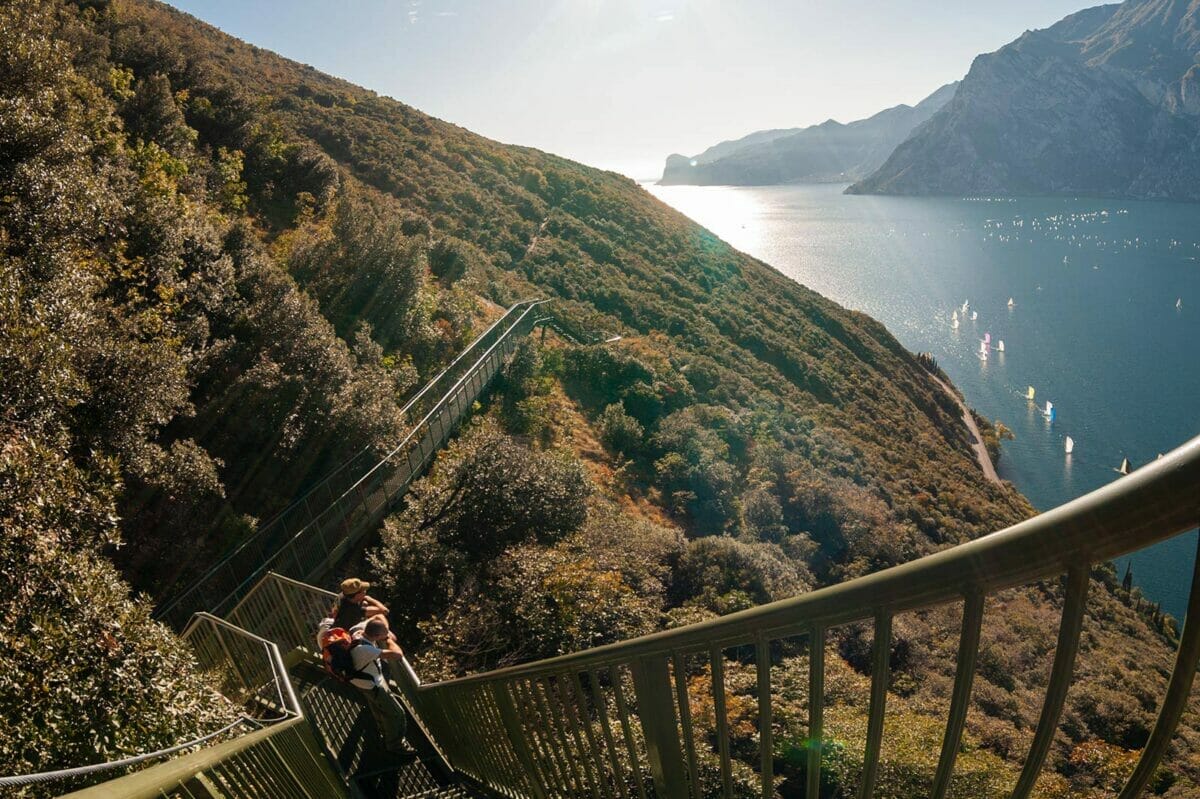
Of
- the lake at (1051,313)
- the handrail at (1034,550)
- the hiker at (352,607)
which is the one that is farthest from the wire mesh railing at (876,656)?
the lake at (1051,313)

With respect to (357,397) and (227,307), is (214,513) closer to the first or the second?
(357,397)

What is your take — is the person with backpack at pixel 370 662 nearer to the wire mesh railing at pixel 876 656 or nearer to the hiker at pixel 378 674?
the hiker at pixel 378 674

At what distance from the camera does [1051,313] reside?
79188 mm

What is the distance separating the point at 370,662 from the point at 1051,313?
92.4m

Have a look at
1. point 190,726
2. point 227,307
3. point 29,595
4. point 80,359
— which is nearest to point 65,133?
point 227,307

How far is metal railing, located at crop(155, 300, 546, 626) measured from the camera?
11.0 meters

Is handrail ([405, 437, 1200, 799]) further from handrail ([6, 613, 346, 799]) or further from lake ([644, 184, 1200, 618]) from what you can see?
lake ([644, 184, 1200, 618])

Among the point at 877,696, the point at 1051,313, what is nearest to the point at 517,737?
the point at 877,696

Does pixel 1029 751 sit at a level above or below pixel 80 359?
below

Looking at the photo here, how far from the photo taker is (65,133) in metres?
12.6

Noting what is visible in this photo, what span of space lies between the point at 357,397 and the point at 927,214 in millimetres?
186384

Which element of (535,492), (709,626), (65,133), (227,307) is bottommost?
(535,492)

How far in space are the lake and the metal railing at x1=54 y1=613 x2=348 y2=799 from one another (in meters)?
24.0

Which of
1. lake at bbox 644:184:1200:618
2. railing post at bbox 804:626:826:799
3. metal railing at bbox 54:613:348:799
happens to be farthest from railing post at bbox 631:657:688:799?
lake at bbox 644:184:1200:618
